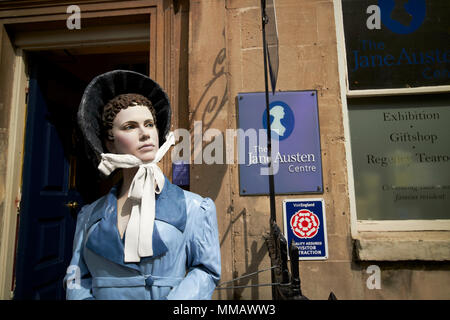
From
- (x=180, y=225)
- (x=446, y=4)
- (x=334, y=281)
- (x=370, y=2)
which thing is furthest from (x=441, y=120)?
(x=180, y=225)

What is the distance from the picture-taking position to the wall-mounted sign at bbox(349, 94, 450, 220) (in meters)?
Answer: 2.10

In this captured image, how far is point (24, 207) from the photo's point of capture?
2.42 meters

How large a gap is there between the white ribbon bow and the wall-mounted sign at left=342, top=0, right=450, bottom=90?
205 centimetres

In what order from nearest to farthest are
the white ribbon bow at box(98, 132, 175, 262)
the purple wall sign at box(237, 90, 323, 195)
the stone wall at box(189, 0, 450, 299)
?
the white ribbon bow at box(98, 132, 175, 262) < the stone wall at box(189, 0, 450, 299) < the purple wall sign at box(237, 90, 323, 195)

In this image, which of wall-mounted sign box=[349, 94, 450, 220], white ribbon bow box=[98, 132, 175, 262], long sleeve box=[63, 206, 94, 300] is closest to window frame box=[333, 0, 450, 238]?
wall-mounted sign box=[349, 94, 450, 220]

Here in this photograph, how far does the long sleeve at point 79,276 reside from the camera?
1047 millimetres

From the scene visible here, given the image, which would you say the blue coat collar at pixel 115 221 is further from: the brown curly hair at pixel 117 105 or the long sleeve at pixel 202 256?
the brown curly hair at pixel 117 105

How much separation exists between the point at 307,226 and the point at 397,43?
1940 mm

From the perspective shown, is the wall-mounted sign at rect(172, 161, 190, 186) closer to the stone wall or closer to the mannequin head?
the stone wall

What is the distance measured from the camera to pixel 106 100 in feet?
4.14

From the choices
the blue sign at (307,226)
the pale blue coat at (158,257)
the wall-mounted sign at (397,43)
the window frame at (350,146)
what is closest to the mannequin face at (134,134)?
the pale blue coat at (158,257)

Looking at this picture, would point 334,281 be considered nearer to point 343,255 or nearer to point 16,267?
point 343,255

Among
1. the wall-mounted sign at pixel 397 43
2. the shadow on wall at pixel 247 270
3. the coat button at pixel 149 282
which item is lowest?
the shadow on wall at pixel 247 270

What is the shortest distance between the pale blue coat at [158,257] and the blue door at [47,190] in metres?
1.81
